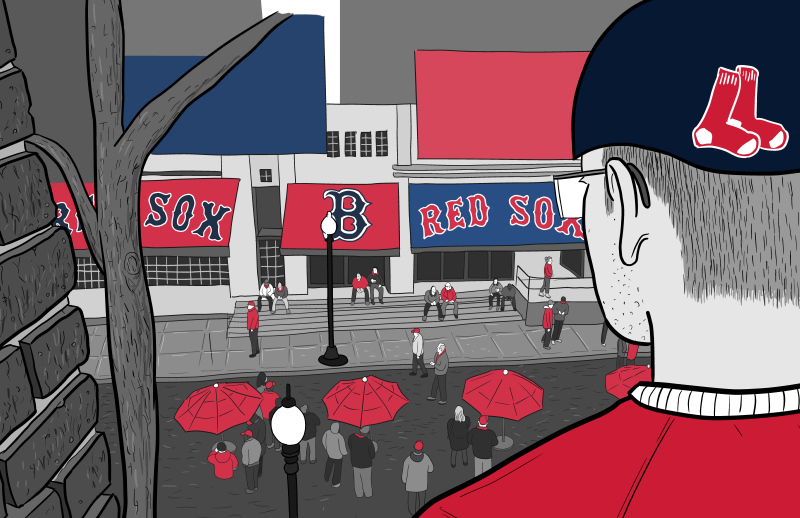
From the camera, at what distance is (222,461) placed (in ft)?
46.2

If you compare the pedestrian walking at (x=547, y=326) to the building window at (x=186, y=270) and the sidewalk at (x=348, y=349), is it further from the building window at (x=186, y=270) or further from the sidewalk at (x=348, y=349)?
the building window at (x=186, y=270)

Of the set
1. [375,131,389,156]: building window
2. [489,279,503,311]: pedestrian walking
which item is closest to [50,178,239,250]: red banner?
[375,131,389,156]: building window

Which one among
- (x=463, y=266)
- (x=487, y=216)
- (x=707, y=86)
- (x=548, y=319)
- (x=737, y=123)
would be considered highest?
(x=707, y=86)

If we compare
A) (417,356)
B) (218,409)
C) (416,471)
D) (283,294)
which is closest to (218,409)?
(218,409)

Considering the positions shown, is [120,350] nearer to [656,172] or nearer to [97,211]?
[97,211]

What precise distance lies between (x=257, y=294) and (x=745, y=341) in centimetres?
2439

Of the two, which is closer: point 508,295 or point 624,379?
point 624,379

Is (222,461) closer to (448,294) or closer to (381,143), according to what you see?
(448,294)

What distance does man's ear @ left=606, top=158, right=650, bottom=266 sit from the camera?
245 centimetres

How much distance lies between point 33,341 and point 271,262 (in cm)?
2311

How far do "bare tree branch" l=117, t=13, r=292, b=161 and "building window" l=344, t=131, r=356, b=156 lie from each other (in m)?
16.6

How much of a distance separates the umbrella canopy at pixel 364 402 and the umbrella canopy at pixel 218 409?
1516mm

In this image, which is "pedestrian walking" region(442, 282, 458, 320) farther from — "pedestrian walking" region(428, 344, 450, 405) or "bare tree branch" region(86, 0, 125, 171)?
"bare tree branch" region(86, 0, 125, 171)

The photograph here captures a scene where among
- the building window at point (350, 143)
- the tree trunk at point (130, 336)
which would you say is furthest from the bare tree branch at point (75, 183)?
the building window at point (350, 143)
